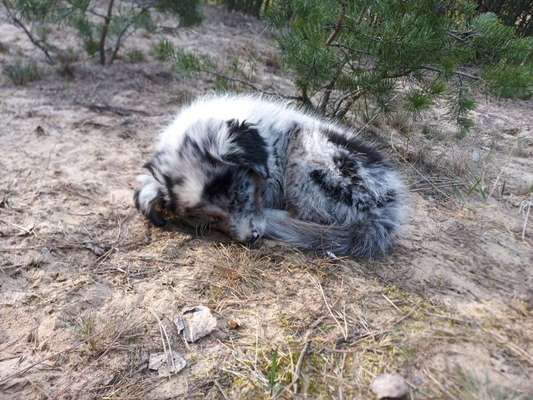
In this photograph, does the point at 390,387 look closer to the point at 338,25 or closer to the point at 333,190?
the point at 333,190

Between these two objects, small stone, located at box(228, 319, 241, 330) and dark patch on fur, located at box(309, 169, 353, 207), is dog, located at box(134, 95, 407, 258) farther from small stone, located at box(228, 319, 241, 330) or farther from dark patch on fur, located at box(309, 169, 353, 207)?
small stone, located at box(228, 319, 241, 330)

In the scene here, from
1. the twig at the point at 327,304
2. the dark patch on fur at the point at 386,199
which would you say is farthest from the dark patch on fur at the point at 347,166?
the twig at the point at 327,304

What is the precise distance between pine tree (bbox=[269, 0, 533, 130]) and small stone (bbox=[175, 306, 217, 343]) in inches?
84.0

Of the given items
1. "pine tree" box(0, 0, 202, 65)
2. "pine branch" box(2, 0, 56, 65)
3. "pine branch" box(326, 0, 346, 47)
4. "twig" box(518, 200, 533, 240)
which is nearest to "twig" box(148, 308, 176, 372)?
"pine branch" box(326, 0, 346, 47)

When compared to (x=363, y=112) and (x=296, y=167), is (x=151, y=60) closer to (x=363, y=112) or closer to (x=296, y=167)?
(x=363, y=112)

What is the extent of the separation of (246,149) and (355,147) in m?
0.77

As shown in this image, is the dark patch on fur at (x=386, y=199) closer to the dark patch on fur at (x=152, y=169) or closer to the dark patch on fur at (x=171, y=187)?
the dark patch on fur at (x=171, y=187)

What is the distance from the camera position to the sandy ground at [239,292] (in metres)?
1.90

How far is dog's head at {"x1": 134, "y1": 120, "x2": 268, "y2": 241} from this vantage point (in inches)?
111

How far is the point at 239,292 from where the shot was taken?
7.95 ft

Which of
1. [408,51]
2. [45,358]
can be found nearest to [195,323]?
[45,358]

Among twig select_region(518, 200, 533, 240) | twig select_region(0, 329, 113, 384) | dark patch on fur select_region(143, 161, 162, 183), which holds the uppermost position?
twig select_region(518, 200, 533, 240)

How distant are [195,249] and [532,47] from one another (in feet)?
8.92

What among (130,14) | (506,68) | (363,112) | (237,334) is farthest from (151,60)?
(237,334)
